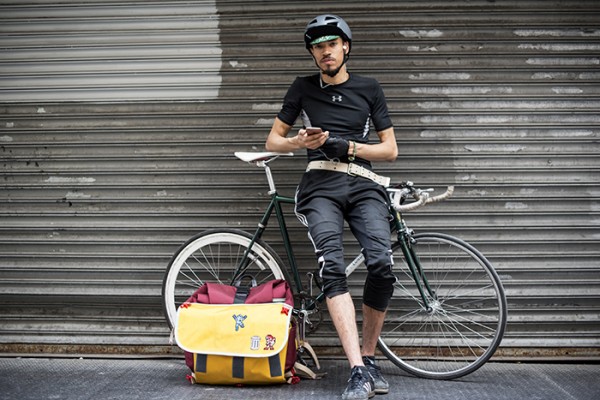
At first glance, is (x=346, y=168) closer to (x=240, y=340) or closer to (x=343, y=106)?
(x=343, y=106)

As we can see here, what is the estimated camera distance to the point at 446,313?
185 inches

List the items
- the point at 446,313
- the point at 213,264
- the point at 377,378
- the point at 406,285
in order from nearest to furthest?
the point at 377,378 < the point at 446,313 < the point at 406,285 < the point at 213,264

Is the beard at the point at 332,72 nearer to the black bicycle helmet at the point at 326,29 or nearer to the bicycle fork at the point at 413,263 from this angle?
the black bicycle helmet at the point at 326,29

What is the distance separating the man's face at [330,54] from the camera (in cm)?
416

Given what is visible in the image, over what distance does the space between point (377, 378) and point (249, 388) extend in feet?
2.61

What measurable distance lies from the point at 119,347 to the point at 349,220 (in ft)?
6.70

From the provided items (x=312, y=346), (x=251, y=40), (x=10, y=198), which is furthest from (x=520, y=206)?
(x=10, y=198)

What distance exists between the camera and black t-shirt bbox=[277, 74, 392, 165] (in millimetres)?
4262

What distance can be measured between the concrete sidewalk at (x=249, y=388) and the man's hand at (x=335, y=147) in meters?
1.45

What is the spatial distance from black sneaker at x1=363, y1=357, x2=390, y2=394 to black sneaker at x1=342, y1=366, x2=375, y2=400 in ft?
0.59

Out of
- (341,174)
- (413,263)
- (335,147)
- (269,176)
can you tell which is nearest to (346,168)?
(341,174)

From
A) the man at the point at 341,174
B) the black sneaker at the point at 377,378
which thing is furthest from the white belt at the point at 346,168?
the black sneaker at the point at 377,378

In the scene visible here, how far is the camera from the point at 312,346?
4887mm

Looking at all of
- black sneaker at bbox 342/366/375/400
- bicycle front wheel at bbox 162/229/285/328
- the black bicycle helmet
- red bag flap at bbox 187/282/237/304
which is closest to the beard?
the black bicycle helmet
